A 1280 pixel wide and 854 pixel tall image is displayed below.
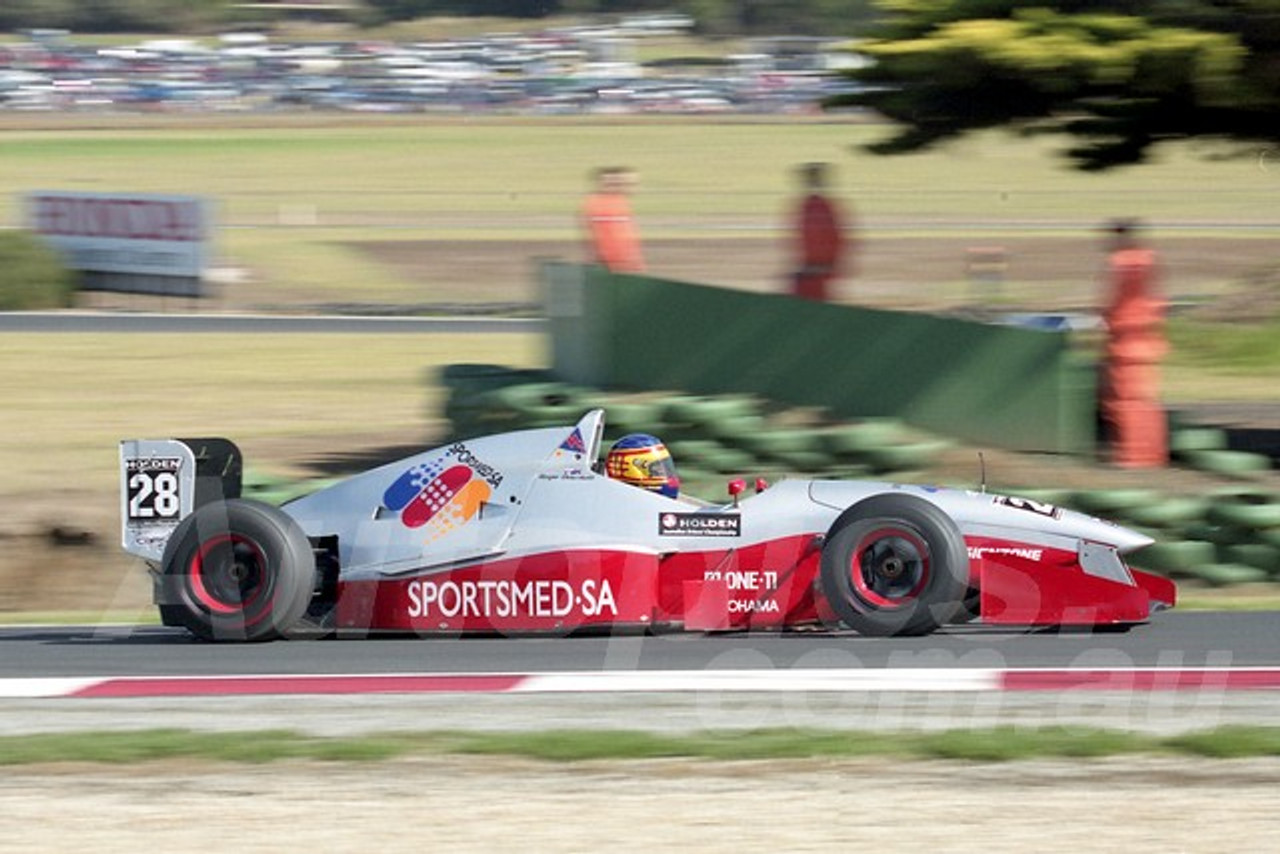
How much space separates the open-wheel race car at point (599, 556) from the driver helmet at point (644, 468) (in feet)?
0.22

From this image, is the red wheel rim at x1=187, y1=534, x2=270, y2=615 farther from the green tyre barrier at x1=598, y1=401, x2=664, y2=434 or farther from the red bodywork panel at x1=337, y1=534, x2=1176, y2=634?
the green tyre barrier at x1=598, y1=401, x2=664, y2=434

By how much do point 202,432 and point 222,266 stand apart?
1422 cm

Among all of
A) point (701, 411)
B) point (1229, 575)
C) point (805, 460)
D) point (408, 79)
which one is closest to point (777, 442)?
point (805, 460)

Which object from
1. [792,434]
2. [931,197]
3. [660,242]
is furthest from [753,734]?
[931,197]

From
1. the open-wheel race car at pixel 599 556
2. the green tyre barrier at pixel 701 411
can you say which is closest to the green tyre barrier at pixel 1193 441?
the green tyre barrier at pixel 701 411

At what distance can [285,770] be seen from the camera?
6746 millimetres

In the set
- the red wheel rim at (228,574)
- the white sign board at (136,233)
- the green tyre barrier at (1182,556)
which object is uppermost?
the red wheel rim at (228,574)

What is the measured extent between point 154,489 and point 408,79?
69.8 m

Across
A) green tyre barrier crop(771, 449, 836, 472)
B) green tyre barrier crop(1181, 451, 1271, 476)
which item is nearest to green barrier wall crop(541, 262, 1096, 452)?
green tyre barrier crop(1181, 451, 1271, 476)

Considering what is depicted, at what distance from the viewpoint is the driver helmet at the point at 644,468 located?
347 inches

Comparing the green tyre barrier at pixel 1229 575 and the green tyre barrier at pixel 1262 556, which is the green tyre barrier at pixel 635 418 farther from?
the green tyre barrier at pixel 1262 556

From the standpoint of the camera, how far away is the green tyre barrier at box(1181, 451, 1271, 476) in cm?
1225

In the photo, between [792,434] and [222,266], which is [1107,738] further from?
[222,266]

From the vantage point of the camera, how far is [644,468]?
8.82m
